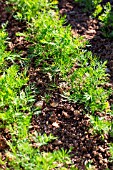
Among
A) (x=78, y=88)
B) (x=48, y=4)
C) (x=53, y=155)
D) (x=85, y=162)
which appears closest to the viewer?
(x=53, y=155)

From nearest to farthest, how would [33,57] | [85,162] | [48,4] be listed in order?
1. [85,162]
2. [33,57]
3. [48,4]

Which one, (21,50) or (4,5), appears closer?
(21,50)

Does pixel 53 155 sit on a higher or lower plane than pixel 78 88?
lower

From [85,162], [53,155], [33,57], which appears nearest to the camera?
[53,155]

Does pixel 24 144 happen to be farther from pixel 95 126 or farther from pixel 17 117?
pixel 95 126

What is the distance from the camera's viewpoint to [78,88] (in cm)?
367

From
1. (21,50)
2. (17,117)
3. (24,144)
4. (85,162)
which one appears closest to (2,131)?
A: (17,117)

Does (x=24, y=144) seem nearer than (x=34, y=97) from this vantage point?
Yes

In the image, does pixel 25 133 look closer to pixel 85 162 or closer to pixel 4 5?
pixel 85 162

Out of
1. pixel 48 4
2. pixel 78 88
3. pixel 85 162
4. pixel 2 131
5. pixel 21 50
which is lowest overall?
pixel 85 162

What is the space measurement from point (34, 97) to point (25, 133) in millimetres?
645

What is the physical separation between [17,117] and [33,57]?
3.30ft

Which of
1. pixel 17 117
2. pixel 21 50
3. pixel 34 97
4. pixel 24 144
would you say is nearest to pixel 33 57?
pixel 21 50

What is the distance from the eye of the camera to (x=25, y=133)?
10.4ft
